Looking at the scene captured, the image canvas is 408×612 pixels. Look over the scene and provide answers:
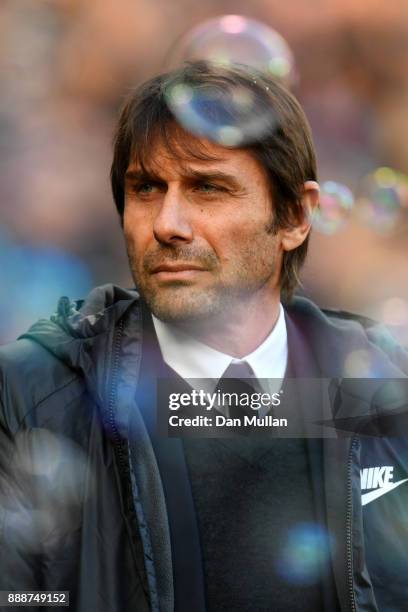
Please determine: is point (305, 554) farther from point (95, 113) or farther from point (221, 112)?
point (95, 113)

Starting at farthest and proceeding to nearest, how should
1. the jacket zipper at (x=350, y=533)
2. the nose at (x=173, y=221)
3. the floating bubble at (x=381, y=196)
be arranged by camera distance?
the floating bubble at (x=381, y=196)
the nose at (x=173, y=221)
the jacket zipper at (x=350, y=533)

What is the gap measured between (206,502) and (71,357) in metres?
0.41

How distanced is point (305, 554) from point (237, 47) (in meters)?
1.53

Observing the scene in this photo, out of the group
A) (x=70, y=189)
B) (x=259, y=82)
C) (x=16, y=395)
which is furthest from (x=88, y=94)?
(x=16, y=395)

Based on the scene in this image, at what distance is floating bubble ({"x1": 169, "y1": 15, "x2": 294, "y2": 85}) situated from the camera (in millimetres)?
2355

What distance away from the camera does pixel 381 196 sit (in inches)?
128

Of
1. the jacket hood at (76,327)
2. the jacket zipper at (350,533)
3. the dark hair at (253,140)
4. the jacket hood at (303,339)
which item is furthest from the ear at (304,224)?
the jacket zipper at (350,533)

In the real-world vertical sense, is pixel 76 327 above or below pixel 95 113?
below

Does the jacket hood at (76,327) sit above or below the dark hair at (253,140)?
below

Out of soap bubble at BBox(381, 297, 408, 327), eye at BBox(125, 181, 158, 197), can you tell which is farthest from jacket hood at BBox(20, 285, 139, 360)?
soap bubble at BBox(381, 297, 408, 327)

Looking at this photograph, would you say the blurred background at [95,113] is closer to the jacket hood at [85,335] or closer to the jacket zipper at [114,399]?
the jacket hood at [85,335]

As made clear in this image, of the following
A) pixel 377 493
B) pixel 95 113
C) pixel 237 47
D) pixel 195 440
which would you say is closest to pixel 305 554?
pixel 377 493

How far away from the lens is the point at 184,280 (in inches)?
68.4

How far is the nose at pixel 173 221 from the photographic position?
1697 millimetres
